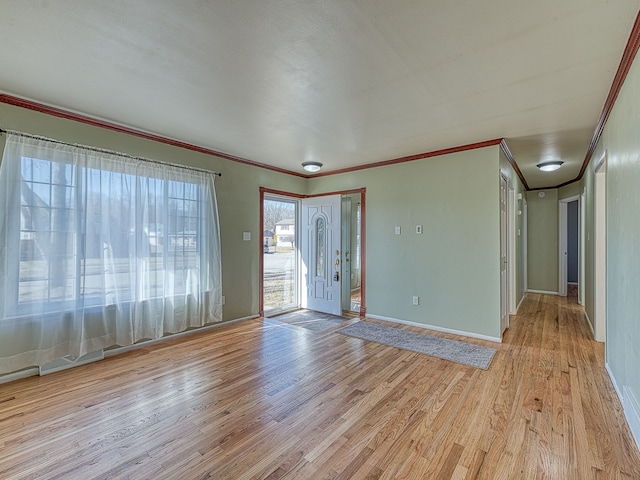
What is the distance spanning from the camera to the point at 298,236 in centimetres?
572

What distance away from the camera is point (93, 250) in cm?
312

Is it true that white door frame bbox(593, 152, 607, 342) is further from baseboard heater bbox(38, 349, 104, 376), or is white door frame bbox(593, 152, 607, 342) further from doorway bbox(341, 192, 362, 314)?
baseboard heater bbox(38, 349, 104, 376)

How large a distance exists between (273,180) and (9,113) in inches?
125

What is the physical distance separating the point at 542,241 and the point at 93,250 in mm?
8439

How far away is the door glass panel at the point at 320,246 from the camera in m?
5.44

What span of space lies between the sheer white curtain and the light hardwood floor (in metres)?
0.38

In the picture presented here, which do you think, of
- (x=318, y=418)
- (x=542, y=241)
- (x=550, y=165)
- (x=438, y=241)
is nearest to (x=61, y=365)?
(x=318, y=418)

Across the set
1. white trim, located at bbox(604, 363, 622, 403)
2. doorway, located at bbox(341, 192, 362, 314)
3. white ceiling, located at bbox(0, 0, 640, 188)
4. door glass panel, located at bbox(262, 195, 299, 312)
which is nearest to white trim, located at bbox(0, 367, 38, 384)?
white ceiling, located at bbox(0, 0, 640, 188)

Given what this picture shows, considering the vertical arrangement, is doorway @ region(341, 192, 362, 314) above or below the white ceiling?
below

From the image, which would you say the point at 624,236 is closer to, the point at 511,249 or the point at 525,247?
the point at 511,249

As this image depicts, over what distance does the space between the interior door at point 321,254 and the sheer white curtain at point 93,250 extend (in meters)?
1.90

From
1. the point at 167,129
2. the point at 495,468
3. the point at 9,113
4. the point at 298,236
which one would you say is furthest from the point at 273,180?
the point at 495,468

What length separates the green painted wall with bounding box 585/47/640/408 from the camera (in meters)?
1.91

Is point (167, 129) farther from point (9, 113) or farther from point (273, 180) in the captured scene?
point (273, 180)
